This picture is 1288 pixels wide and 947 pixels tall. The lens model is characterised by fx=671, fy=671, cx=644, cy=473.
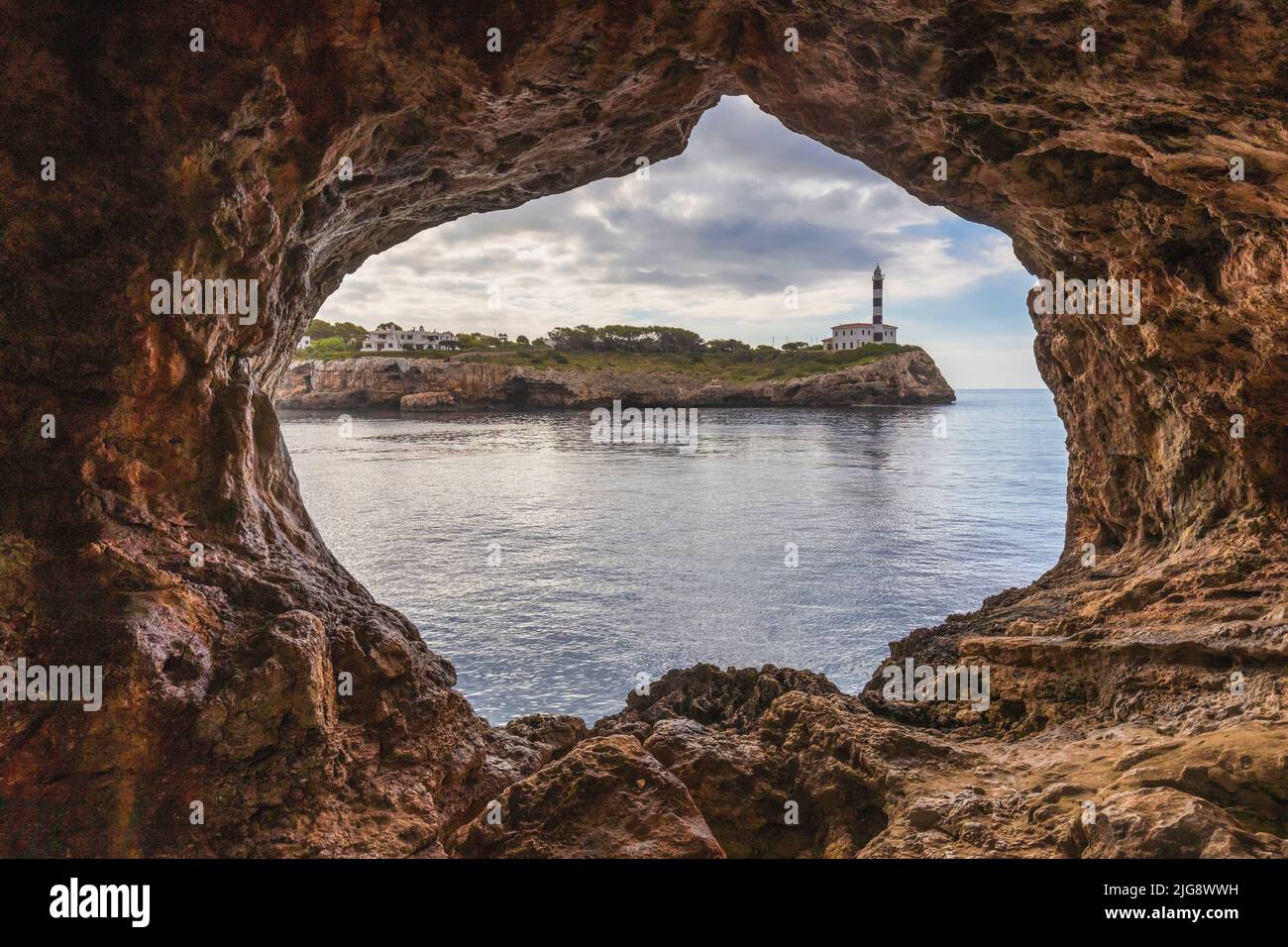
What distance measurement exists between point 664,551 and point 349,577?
50.5 feet

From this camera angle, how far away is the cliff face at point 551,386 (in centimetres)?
10125

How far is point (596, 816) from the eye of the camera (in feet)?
15.6

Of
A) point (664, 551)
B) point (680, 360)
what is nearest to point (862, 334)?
point (680, 360)

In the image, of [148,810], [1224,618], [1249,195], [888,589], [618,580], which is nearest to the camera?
[148,810]

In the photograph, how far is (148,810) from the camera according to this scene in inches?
195

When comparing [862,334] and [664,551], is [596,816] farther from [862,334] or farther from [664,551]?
[862,334]

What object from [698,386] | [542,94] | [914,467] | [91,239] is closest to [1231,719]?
[542,94]

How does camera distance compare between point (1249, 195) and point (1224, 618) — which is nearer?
point (1249, 195)

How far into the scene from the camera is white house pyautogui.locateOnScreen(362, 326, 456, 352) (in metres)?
129

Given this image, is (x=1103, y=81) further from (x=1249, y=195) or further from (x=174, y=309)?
(x=174, y=309)

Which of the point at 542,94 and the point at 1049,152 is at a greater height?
the point at 542,94

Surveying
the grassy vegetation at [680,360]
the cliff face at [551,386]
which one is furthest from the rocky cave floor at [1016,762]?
the grassy vegetation at [680,360]

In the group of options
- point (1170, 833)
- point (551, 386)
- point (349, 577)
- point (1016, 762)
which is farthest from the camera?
point (551, 386)

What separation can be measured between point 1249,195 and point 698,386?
109 m
